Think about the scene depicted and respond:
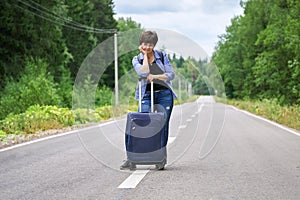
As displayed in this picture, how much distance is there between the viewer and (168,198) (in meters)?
5.45

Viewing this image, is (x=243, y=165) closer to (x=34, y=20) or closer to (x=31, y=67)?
(x=31, y=67)

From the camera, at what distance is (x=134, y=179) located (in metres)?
6.68

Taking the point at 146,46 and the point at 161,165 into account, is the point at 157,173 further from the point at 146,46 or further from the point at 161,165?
the point at 146,46

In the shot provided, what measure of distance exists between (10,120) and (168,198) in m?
11.3

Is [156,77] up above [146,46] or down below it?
below

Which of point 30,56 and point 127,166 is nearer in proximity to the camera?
point 127,166

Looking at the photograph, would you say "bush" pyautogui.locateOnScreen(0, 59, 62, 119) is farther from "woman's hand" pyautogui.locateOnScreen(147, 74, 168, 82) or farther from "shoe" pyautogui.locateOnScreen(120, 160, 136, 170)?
"woman's hand" pyautogui.locateOnScreen(147, 74, 168, 82)

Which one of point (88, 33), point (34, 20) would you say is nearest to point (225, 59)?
point (88, 33)

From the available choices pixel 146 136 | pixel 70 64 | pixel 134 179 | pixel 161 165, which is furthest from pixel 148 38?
pixel 70 64

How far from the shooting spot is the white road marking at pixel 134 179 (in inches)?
246

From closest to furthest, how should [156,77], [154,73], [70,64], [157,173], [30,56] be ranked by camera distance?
[156,77], [157,173], [154,73], [30,56], [70,64]

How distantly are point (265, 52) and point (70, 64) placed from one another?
25221mm

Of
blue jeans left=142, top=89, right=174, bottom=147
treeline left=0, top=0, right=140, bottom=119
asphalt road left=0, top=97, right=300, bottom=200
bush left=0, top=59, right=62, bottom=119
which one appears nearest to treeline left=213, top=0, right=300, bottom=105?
treeline left=0, top=0, right=140, bottom=119

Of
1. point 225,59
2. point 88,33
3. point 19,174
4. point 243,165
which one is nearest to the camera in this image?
point 19,174
